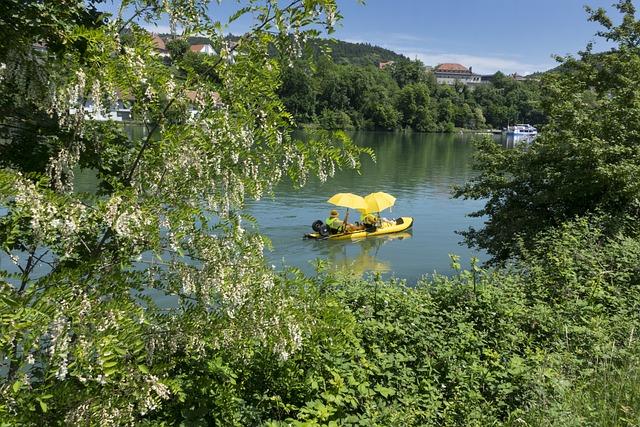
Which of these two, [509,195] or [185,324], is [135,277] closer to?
[185,324]

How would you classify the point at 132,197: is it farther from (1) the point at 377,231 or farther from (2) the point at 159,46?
(1) the point at 377,231

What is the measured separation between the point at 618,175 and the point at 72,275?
10719 mm

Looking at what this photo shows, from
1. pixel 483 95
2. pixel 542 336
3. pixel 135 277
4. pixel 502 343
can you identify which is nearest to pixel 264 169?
pixel 135 277

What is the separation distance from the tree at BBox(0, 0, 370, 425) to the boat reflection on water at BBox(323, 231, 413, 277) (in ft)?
47.6

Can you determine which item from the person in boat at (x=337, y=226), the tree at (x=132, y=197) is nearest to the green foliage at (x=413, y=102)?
the person in boat at (x=337, y=226)

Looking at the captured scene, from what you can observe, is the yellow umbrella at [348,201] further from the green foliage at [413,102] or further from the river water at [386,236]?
the green foliage at [413,102]

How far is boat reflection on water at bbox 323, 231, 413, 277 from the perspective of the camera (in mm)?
18250

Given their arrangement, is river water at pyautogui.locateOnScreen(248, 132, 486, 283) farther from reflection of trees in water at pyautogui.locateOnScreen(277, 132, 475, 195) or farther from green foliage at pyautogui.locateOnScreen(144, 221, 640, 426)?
green foliage at pyautogui.locateOnScreen(144, 221, 640, 426)

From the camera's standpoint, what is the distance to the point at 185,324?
306cm

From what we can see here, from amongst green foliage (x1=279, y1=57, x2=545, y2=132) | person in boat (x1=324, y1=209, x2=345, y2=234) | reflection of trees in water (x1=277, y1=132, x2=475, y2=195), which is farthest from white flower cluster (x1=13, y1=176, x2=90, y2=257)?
green foliage (x1=279, y1=57, x2=545, y2=132)

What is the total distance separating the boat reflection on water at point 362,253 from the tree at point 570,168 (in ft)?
17.3

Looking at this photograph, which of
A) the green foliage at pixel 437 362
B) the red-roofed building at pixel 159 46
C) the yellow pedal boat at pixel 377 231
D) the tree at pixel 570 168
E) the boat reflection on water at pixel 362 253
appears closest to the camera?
the red-roofed building at pixel 159 46

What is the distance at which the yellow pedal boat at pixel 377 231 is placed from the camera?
20219 millimetres

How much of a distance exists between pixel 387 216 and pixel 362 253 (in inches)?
246
